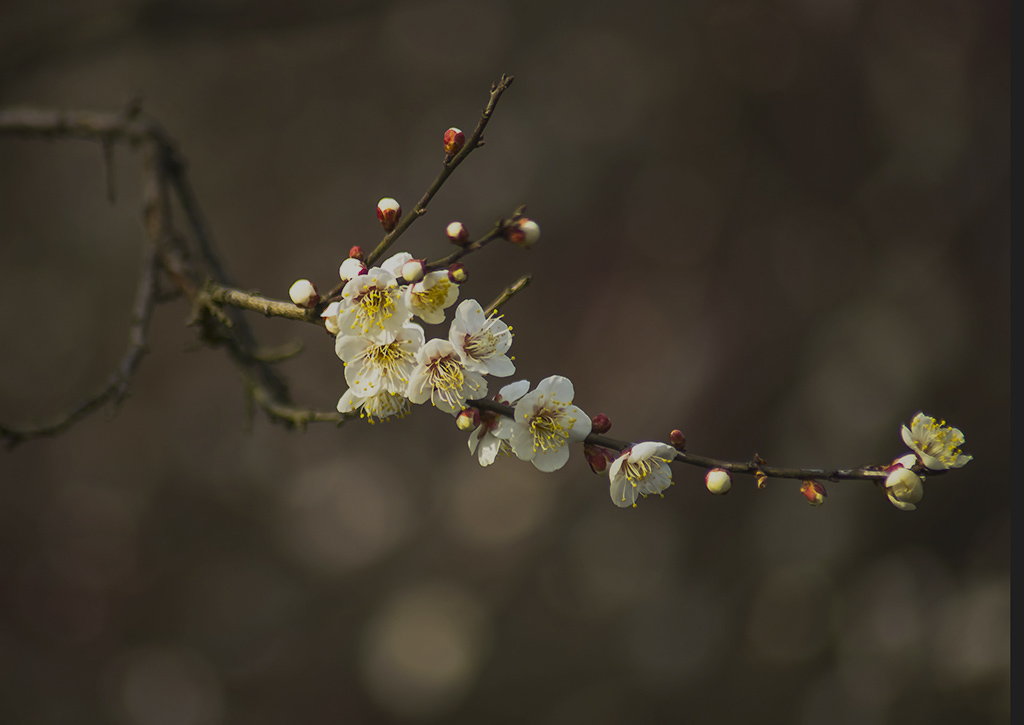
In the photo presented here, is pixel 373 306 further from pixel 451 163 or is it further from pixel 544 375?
pixel 544 375

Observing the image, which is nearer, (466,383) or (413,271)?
(413,271)

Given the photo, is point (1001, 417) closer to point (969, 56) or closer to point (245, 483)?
point (969, 56)

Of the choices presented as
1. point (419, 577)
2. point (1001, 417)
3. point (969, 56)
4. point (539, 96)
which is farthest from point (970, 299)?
point (419, 577)

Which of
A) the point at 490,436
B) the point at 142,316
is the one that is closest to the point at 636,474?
the point at 490,436

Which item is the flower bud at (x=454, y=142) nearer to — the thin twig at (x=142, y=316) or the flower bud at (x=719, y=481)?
the flower bud at (x=719, y=481)

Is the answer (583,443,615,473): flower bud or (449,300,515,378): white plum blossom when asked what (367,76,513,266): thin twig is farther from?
(583,443,615,473): flower bud

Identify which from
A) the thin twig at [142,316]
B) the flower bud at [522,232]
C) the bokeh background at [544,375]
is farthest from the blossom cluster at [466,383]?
the bokeh background at [544,375]
